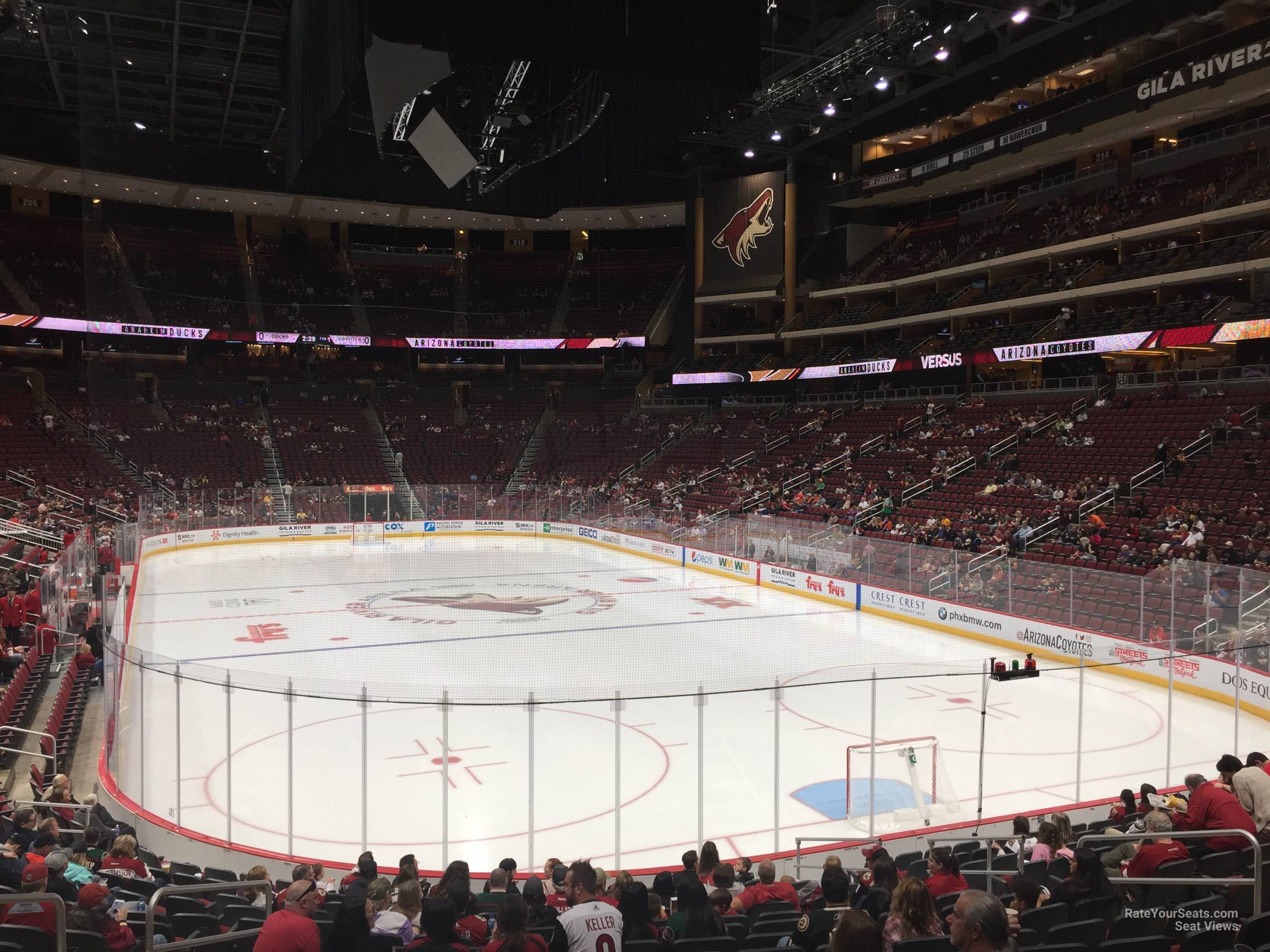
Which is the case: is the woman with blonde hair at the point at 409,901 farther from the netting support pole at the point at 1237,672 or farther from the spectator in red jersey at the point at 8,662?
the spectator in red jersey at the point at 8,662

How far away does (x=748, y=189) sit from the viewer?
39.6 meters

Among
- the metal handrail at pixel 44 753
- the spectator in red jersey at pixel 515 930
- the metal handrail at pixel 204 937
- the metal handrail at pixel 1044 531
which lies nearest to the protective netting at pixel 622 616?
the metal handrail at pixel 44 753

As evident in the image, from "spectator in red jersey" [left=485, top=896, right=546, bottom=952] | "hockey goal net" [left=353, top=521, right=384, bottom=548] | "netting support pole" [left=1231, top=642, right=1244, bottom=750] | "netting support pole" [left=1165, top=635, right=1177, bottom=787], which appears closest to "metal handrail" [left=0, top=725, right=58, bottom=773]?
"spectator in red jersey" [left=485, top=896, right=546, bottom=952]

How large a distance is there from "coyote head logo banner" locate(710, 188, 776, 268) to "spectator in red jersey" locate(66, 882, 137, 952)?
3755 cm

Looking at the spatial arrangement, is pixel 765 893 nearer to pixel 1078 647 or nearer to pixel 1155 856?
pixel 1155 856

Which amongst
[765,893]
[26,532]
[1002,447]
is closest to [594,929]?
[765,893]

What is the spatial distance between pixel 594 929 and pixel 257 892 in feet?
11.4

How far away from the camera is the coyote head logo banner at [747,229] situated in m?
39.2

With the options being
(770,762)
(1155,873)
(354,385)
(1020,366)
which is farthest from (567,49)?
(354,385)

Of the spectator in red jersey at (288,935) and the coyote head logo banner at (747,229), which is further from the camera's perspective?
the coyote head logo banner at (747,229)

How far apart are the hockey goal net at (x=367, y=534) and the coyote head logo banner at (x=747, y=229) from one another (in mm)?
18433

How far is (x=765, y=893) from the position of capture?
20.3 ft

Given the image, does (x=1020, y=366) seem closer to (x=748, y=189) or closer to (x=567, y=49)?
(x=748, y=189)

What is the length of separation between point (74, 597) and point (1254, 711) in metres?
19.0
